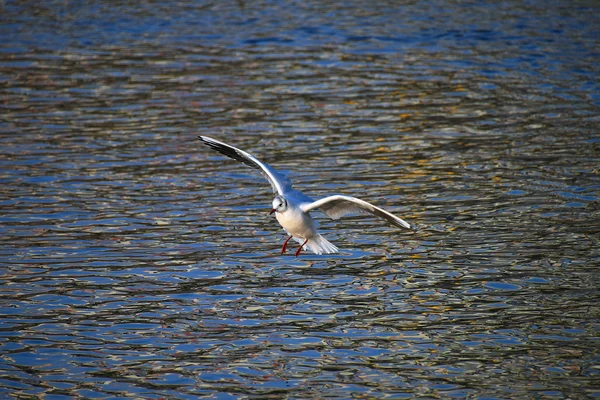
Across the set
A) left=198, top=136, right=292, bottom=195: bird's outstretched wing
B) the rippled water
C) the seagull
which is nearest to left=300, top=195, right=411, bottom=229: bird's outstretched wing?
the seagull

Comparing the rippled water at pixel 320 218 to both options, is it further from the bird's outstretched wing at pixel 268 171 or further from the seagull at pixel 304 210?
the bird's outstretched wing at pixel 268 171

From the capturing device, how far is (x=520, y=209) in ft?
43.5

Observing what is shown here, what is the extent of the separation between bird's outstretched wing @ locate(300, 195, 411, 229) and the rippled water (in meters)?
0.74

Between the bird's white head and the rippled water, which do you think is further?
the bird's white head

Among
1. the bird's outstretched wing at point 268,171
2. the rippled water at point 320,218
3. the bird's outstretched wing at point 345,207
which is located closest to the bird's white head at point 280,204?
the bird's outstretched wing at point 345,207

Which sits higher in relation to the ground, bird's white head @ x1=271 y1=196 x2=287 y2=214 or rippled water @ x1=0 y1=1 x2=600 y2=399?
bird's white head @ x1=271 y1=196 x2=287 y2=214

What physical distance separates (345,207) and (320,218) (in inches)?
108

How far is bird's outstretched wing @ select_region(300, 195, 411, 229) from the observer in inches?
405

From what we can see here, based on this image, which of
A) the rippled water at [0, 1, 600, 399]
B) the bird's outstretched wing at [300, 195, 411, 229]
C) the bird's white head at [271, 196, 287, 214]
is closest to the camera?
the rippled water at [0, 1, 600, 399]

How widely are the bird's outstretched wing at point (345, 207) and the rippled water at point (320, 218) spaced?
0.74m

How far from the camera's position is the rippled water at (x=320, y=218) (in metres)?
9.09

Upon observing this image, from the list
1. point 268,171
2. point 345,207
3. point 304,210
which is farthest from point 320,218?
point 304,210

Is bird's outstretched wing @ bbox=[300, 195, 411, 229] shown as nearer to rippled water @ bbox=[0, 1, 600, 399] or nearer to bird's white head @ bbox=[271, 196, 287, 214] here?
bird's white head @ bbox=[271, 196, 287, 214]

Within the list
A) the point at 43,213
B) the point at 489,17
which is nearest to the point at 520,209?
the point at 43,213
